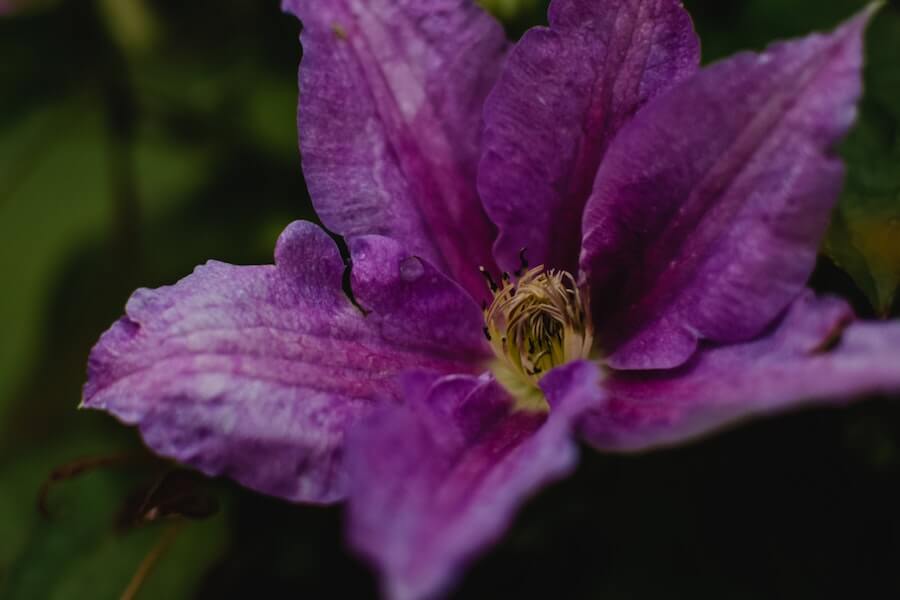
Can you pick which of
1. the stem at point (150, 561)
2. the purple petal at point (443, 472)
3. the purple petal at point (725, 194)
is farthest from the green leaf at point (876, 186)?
the stem at point (150, 561)

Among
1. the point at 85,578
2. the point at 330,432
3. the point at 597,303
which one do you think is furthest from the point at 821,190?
the point at 85,578

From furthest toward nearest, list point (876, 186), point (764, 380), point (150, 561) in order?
point (150, 561) → point (876, 186) → point (764, 380)

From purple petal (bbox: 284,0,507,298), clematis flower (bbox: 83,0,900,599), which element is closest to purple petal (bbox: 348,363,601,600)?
clematis flower (bbox: 83,0,900,599)

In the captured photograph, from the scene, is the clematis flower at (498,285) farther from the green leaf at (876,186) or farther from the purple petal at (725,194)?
the green leaf at (876,186)

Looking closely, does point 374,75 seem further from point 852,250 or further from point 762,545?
point 762,545

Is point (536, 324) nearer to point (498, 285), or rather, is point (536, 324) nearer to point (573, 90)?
point (498, 285)

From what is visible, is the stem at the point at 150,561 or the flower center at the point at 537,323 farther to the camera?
the stem at the point at 150,561

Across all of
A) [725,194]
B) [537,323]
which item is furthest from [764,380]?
[537,323]
